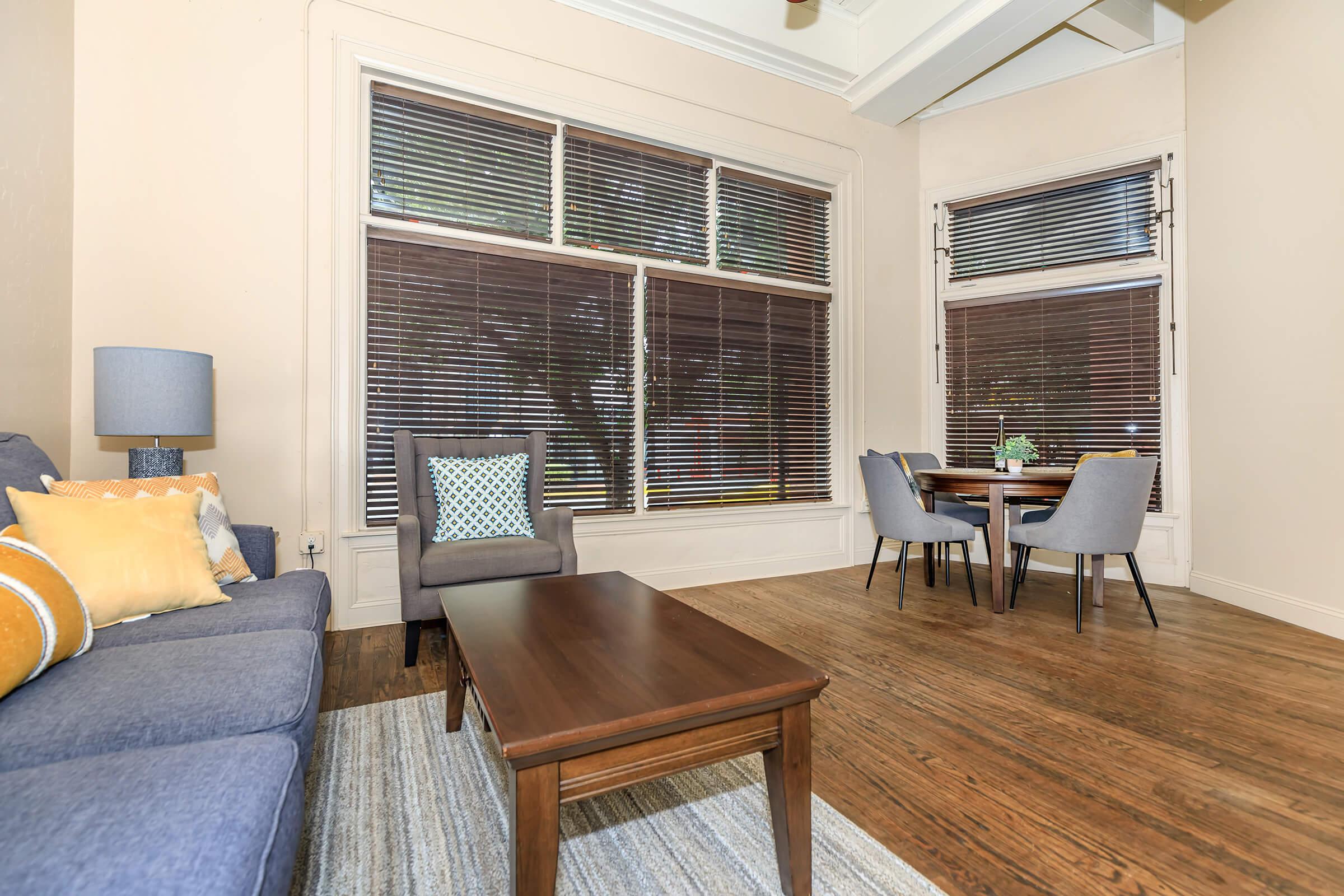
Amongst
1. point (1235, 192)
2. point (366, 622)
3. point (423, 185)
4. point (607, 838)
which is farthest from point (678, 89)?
point (607, 838)

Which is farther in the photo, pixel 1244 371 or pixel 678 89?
pixel 678 89

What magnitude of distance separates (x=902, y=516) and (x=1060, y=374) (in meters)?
2.02

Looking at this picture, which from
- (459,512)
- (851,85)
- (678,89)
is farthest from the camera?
(851,85)

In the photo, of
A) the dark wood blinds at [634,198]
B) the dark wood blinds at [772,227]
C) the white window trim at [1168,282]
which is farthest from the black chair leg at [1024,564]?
the dark wood blinds at [634,198]

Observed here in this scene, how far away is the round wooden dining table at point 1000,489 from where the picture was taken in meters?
3.47

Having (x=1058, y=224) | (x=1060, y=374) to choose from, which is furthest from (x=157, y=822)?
(x=1058, y=224)

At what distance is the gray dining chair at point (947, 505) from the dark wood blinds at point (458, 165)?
2685 millimetres

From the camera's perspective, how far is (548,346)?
12.5 ft

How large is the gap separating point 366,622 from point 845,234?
4.27 meters

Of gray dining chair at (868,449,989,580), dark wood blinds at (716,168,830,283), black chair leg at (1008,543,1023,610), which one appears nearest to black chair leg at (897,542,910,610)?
gray dining chair at (868,449,989,580)

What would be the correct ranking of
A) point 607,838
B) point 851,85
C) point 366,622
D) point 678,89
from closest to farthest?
point 607,838
point 366,622
point 678,89
point 851,85

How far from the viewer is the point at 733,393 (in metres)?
4.43

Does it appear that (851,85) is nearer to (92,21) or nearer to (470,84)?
(470,84)

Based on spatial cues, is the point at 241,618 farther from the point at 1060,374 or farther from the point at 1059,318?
the point at 1059,318
